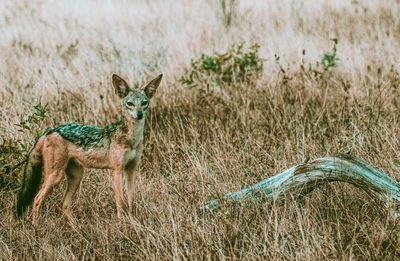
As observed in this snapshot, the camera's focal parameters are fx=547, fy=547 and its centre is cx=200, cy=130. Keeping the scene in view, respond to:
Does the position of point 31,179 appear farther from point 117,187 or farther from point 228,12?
point 228,12

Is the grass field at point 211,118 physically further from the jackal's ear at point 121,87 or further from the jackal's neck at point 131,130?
the jackal's ear at point 121,87

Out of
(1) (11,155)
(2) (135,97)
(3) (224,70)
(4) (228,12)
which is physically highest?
(4) (228,12)

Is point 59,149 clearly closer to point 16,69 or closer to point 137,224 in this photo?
point 137,224

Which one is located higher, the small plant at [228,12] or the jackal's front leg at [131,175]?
the small plant at [228,12]

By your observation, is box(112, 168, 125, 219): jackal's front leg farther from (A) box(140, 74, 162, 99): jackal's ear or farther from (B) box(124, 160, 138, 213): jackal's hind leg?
(A) box(140, 74, 162, 99): jackal's ear

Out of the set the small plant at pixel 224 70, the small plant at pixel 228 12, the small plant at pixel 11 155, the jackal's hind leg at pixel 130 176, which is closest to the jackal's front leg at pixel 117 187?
the jackal's hind leg at pixel 130 176

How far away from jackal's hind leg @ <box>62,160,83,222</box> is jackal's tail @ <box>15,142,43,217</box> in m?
0.25

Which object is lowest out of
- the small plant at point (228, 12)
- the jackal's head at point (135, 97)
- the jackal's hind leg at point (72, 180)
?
the jackal's hind leg at point (72, 180)

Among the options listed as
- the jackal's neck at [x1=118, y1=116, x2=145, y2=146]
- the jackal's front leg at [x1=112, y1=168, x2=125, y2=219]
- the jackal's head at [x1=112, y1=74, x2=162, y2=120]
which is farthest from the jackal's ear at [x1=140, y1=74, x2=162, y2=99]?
the jackal's front leg at [x1=112, y1=168, x2=125, y2=219]

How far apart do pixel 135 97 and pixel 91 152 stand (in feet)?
1.96

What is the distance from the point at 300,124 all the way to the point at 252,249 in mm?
2465

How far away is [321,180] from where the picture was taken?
4.24 m

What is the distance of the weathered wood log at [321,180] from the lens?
4.00 metres

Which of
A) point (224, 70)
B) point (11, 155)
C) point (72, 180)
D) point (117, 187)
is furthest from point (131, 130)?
point (224, 70)
